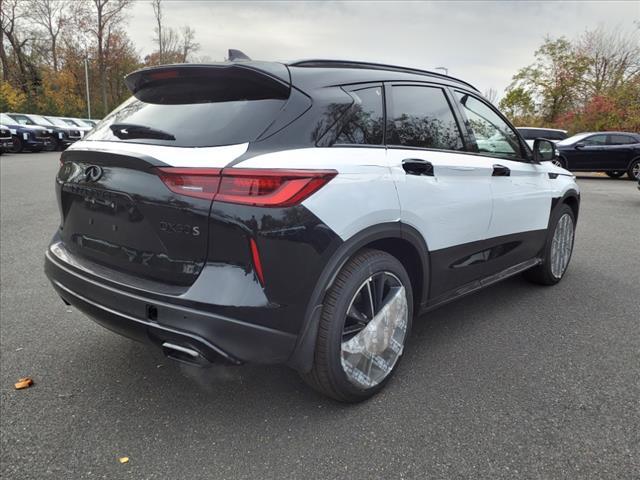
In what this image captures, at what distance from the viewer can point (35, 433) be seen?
2312 mm

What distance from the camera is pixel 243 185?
2.00 meters

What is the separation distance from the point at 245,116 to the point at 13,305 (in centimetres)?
285

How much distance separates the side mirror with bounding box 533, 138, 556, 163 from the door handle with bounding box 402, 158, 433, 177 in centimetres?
165

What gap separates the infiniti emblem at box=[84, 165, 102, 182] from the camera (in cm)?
234

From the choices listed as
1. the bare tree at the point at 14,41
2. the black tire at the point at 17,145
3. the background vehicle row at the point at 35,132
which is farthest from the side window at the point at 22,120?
the bare tree at the point at 14,41

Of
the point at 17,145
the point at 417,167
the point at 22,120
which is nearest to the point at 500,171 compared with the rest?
the point at 417,167

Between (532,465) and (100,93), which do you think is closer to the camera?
(532,465)

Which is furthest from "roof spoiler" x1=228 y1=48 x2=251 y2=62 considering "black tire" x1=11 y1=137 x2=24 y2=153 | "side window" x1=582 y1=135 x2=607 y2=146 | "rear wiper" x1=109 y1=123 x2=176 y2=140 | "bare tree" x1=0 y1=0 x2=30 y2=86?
"bare tree" x1=0 y1=0 x2=30 y2=86

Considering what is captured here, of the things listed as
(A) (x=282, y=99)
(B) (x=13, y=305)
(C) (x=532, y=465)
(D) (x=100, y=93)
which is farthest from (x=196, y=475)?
(D) (x=100, y=93)

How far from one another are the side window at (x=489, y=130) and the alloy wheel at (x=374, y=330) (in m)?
1.37

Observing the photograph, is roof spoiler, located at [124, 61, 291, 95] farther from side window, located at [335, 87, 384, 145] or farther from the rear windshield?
side window, located at [335, 87, 384, 145]

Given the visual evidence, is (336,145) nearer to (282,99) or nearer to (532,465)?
(282,99)

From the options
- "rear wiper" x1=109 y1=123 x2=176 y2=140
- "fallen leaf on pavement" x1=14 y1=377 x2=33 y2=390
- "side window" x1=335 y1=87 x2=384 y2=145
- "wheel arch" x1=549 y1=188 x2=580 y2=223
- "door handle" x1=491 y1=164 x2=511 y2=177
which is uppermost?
"side window" x1=335 y1=87 x2=384 y2=145

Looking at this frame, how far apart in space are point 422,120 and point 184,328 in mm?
1832
